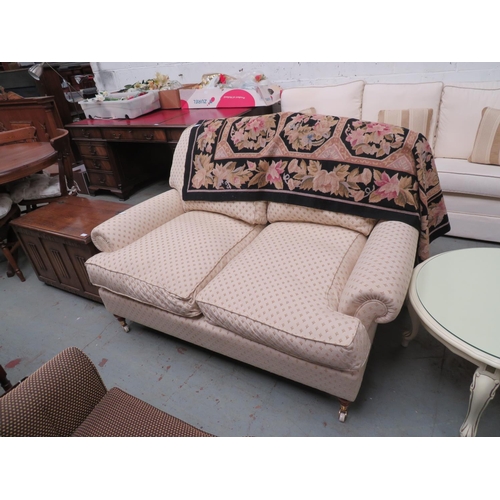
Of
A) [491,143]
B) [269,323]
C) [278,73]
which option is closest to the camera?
[269,323]

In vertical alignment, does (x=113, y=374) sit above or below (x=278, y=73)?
below

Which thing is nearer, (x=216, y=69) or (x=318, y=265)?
(x=318, y=265)

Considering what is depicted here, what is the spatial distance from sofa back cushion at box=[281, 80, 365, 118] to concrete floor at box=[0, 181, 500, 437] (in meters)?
1.56

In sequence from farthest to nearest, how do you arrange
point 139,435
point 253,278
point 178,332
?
point 178,332 < point 253,278 < point 139,435

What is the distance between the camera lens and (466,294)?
45.7 inches

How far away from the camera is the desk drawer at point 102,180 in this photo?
3170 millimetres

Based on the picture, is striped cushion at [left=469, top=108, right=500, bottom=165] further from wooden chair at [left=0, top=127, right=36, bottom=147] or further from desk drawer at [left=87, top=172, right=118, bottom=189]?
wooden chair at [left=0, top=127, right=36, bottom=147]

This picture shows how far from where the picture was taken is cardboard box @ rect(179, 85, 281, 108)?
2590 mm

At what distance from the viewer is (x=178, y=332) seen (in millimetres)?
1495

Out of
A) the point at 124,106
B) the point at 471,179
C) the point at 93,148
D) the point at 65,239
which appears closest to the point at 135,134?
the point at 124,106

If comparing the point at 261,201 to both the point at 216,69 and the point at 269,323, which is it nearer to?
the point at 269,323

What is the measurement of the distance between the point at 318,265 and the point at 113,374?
106 cm

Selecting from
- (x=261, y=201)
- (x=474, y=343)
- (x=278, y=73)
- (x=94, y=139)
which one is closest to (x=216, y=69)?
(x=278, y=73)

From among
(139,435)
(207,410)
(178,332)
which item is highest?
(139,435)
